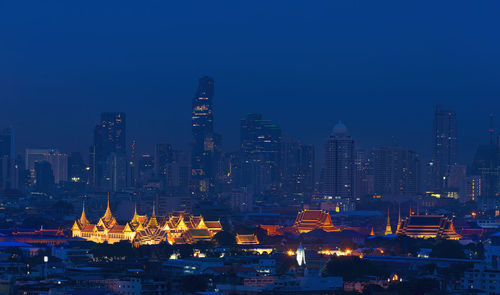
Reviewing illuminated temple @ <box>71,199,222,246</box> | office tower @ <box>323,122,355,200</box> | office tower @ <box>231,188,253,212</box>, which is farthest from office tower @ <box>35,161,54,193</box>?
illuminated temple @ <box>71,199,222,246</box>

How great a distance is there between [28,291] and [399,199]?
13087 centimetres

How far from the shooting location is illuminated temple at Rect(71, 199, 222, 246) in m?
117

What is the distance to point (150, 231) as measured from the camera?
120500mm

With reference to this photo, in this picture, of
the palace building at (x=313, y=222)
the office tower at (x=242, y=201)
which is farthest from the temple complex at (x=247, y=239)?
the office tower at (x=242, y=201)

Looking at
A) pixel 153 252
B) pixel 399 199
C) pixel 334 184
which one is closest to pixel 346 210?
pixel 334 184

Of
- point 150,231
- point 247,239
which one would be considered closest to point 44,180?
point 150,231

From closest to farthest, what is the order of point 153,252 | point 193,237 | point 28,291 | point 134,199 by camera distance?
1. point 28,291
2. point 153,252
3. point 193,237
4. point 134,199

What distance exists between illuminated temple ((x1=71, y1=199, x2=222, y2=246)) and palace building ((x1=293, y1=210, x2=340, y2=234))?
14.7 meters

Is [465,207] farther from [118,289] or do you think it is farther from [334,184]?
[118,289]

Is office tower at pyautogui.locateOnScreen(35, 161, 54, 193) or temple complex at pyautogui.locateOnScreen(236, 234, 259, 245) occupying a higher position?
office tower at pyautogui.locateOnScreen(35, 161, 54, 193)

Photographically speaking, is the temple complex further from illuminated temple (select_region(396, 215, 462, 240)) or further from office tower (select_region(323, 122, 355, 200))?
office tower (select_region(323, 122, 355, 200))

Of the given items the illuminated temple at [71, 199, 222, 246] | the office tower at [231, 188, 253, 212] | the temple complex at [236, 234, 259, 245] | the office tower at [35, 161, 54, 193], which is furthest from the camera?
the office tower at [35, 161, 54, 193]

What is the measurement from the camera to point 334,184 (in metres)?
182

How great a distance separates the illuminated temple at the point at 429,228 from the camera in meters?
132
